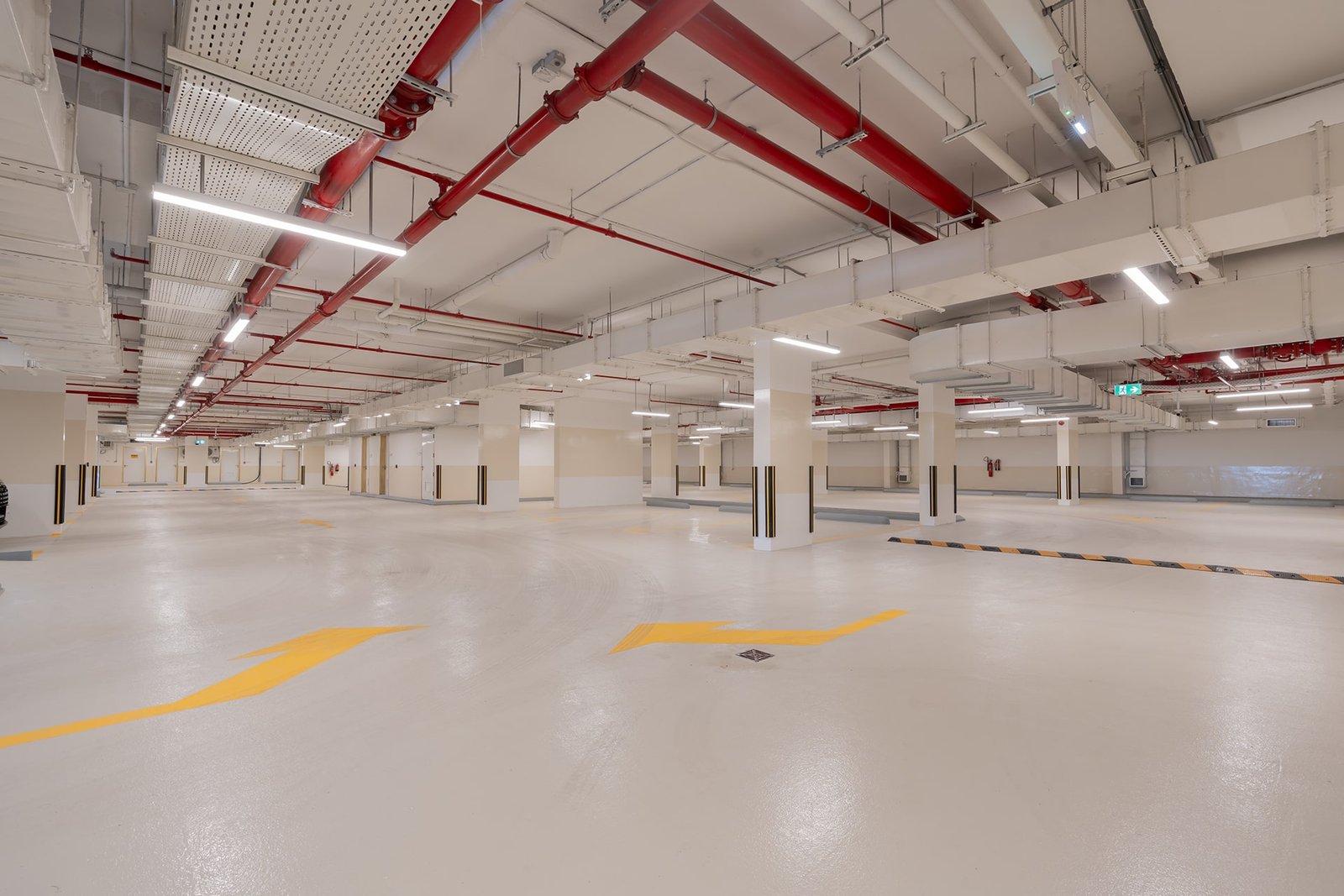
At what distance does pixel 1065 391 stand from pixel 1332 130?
981cm

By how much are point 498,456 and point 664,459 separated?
8090 mm

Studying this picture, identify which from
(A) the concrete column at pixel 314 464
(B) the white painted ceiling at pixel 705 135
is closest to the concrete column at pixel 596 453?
(B) the white painted ceiling at pixel 705 135

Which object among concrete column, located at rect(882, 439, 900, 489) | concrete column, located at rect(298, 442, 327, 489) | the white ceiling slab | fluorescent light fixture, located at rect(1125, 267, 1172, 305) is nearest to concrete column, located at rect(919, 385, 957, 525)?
fluorescent light fixture, located at rect(1125, 267, 1172, 305)

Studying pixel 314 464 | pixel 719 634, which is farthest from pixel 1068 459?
pixel 314 464

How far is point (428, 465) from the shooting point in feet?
78.1

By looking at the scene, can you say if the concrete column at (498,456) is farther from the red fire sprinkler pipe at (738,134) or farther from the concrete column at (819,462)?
the red fire sprinkler pipe at (738,134)

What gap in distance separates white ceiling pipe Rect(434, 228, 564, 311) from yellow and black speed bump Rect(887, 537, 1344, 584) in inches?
335

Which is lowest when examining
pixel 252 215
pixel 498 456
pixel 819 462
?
pixel 819 462

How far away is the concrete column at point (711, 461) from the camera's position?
116ft

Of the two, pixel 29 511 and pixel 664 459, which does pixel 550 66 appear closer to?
pixel 29 511

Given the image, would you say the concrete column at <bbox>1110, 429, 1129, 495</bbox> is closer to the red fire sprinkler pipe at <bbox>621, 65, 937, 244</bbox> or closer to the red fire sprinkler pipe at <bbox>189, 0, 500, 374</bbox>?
the red fire sprinkler pipe at <bbox>621, 65, 937, 244</bbox>

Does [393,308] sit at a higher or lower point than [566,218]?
lower

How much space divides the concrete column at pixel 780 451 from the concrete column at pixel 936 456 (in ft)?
16.1

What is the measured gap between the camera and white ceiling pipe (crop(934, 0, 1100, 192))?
12.5 ft
